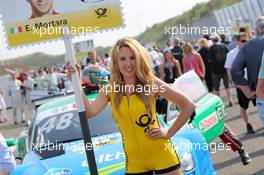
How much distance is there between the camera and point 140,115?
14.0ft

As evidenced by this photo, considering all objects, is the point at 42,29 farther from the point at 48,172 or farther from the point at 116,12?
the point at 48,172

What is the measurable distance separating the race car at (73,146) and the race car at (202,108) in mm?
449

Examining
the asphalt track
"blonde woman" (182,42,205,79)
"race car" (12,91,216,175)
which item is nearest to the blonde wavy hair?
"race car" (12,91,216,175)

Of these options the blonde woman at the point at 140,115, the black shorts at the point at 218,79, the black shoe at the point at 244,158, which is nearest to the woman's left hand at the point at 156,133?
the blonde woman at the point at 140,115

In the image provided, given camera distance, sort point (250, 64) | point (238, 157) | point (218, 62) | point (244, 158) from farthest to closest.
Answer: point (218, 62)
point (238, 157)
point (244, 158)
point (250, 64)

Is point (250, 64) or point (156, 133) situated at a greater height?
point (250, 64)

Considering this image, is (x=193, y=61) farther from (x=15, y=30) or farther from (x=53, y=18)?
(x=15, y=30)

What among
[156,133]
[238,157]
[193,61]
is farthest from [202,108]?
[193,61]

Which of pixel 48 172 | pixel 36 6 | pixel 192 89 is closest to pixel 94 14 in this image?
pixel 36 6

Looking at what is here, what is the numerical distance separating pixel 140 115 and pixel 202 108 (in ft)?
10.0

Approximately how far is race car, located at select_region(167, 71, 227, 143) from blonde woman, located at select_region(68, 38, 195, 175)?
2397 millimetres

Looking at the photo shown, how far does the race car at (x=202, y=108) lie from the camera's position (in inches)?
272

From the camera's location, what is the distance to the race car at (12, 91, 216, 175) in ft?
17.2

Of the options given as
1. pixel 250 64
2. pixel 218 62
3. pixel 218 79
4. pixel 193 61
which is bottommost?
pixel 218 79
